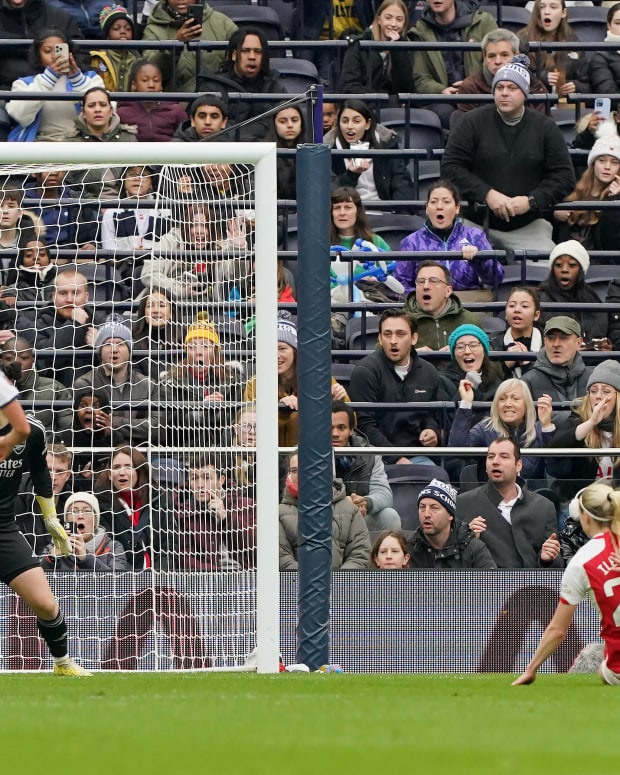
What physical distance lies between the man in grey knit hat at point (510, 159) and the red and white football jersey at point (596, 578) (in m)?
7.11

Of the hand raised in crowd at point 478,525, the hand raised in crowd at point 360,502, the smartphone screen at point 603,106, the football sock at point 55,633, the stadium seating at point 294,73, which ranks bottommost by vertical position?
the football sock at point 55,633

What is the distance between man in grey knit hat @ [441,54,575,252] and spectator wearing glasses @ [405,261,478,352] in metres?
1.66

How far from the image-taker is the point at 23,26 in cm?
1675

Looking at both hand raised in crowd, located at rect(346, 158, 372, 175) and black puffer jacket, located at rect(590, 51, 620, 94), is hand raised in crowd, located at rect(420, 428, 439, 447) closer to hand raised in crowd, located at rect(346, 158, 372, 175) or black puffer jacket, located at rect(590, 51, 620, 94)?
hand raised in crowd, located at rect(346, 158, 372, 175)

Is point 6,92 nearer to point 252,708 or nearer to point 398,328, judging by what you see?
point 398,328

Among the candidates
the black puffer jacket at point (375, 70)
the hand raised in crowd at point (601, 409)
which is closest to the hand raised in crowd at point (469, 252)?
the hand raised in crowd at point (601, 409)

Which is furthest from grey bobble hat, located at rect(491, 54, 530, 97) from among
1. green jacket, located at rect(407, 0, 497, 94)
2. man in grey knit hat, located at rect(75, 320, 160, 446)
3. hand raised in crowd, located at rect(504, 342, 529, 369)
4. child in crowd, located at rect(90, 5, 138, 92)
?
man in grey knit hat, located at rect(75, 320, 160, 446)

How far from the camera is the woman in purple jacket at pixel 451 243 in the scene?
1427 cm

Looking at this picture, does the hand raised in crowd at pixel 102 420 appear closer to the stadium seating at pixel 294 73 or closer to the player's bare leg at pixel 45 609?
the player's bare leg at pixel 45 609

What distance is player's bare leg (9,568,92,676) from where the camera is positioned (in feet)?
29.8

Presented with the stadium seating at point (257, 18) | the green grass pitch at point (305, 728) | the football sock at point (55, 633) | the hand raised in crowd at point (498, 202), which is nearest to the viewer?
the green grass pitch at point (305, 728)

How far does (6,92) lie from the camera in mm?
15219

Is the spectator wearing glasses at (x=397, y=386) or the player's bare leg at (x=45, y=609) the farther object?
the spectator wearing glasses at (x=397, y=386)

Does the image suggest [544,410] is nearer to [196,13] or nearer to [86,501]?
[86,501]
